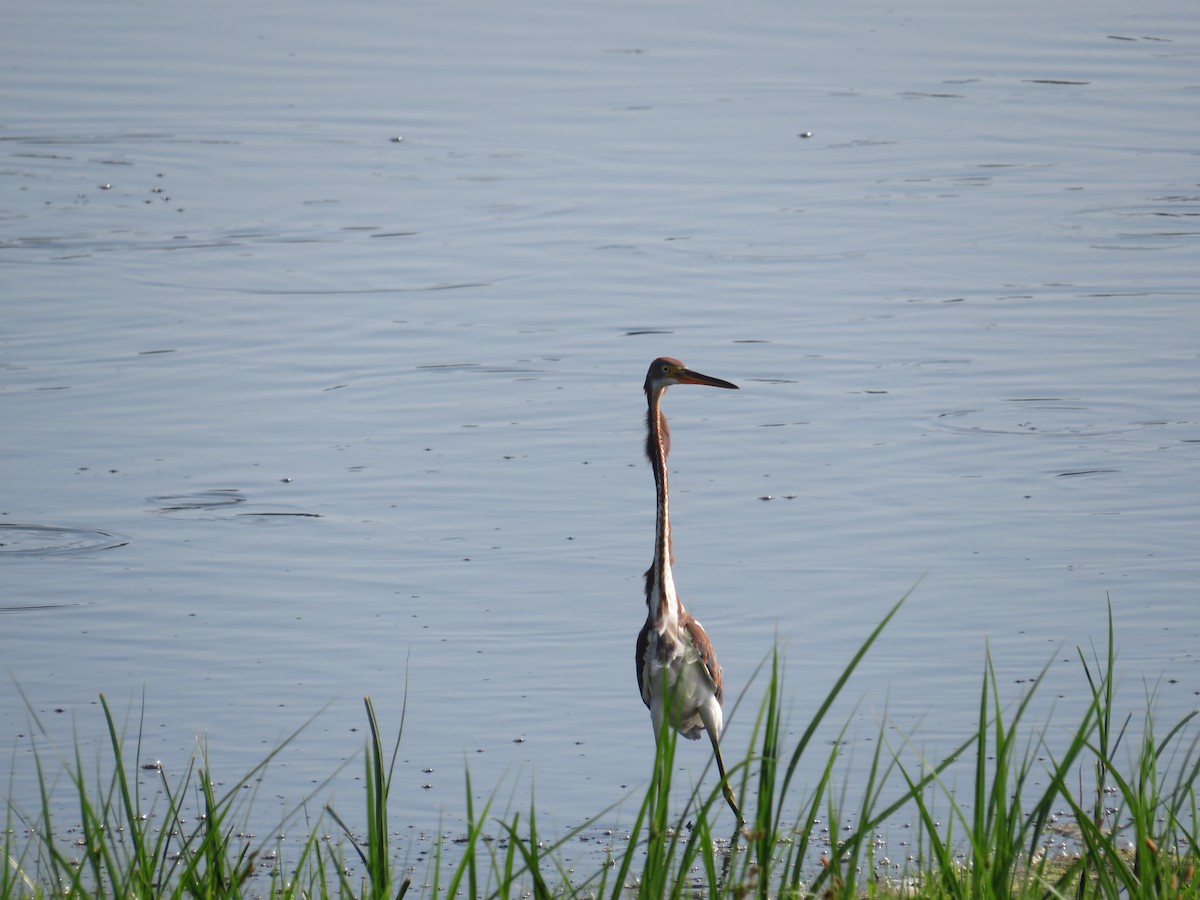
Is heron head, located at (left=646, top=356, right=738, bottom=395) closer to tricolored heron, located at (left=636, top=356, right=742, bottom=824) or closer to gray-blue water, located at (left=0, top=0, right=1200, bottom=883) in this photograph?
tricolored heron, located at (left=636, top=356, right=742, bottom=824)

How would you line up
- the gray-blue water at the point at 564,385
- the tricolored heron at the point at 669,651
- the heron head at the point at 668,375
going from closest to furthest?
the tricolored heron at the point at 669,651 → the heron head at the point at 668,375 → the gray-blue water at the point at 564,385

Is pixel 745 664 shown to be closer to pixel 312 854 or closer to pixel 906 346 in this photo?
pixel 312 854

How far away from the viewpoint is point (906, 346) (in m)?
10.7

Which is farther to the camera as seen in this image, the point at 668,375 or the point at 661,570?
the point at 668,375

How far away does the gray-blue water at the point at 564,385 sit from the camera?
6.85m

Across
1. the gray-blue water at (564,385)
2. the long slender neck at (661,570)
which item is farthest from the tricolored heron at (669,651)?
the gray-blue water at (564,385)

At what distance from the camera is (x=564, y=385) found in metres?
10.3

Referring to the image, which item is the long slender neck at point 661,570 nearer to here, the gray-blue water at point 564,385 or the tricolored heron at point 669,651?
the tricolored heron at point 669,651

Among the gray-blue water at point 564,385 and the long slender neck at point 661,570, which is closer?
the long slender neck at point 661,570

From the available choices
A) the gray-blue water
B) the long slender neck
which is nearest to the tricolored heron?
the long slender neck

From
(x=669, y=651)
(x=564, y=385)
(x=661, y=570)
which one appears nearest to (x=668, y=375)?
(x=661, y=570)

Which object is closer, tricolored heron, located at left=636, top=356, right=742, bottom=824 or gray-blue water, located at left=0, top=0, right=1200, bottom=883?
tricolored heron, located at left=636, top=356, right=742, bottom=824

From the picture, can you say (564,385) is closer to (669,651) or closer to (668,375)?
(668,375)

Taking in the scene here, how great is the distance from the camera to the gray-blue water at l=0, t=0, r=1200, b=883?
22.5 ft
